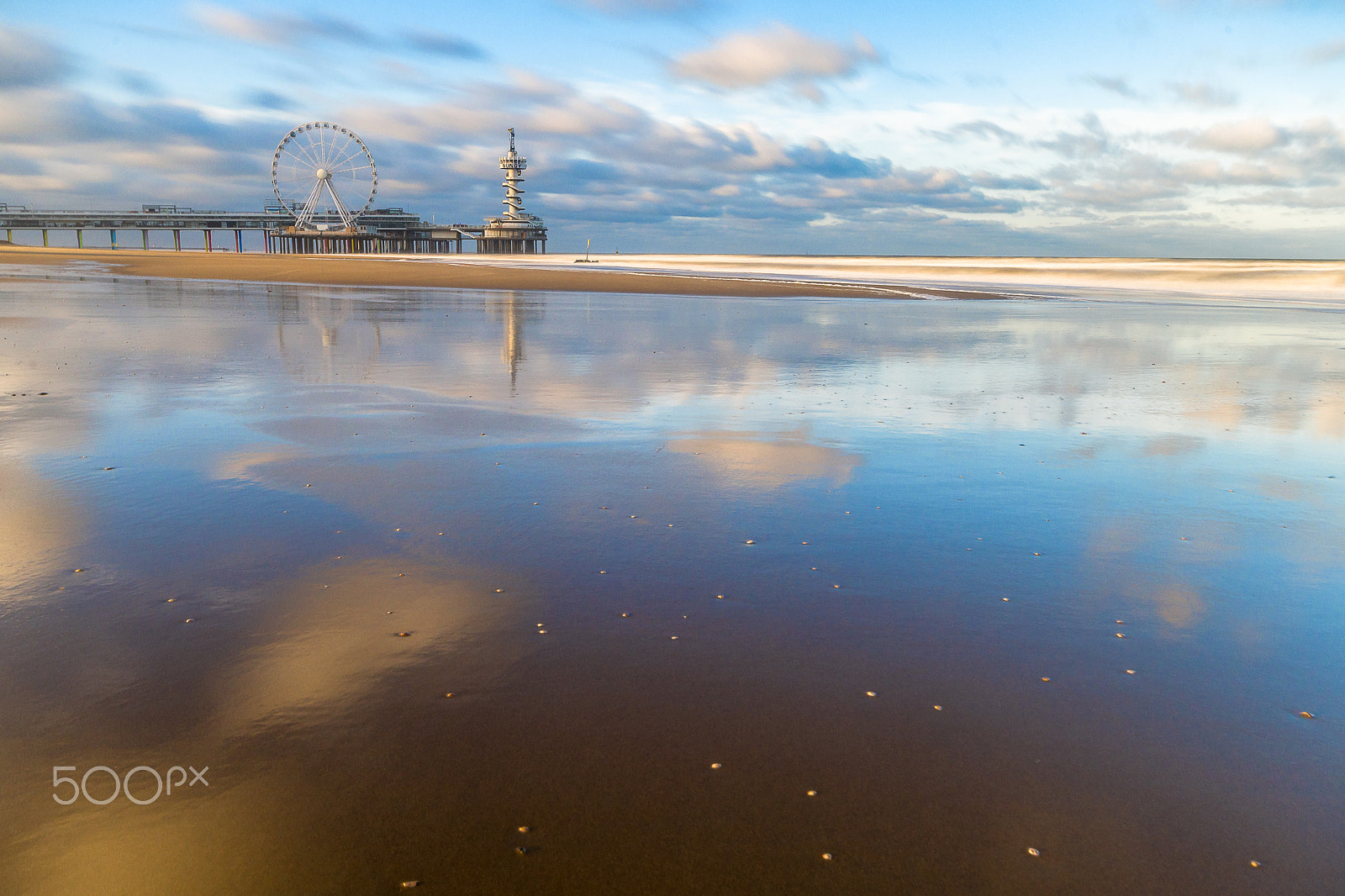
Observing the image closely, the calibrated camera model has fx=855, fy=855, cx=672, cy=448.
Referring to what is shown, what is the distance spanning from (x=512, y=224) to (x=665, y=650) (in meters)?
155

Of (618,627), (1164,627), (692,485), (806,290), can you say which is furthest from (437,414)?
(806,290)

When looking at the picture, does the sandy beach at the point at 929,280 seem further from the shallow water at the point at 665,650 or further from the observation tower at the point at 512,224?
the observation tower at the point at 512,224

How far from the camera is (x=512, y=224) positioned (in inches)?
5960

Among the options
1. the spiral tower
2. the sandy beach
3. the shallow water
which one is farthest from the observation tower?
the shallow water

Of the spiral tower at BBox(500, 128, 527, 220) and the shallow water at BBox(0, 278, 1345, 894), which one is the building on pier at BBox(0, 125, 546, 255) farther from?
the shallow water at BBox(0, 278, 1345, 894)

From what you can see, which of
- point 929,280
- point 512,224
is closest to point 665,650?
point 929,280

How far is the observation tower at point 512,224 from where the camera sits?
150000mm

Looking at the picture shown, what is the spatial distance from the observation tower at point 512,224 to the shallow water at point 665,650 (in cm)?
14830

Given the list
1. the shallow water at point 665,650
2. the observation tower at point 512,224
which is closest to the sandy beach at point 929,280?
the shallow water at point 665,650

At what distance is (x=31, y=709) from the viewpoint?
3.33 metres

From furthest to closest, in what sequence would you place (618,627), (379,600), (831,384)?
(831,384) → (379,600) → (618,627)

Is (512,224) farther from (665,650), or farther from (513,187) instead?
(665,650)

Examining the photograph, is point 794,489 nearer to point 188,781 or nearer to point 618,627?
point 618,627

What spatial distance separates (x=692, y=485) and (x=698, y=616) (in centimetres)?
243
